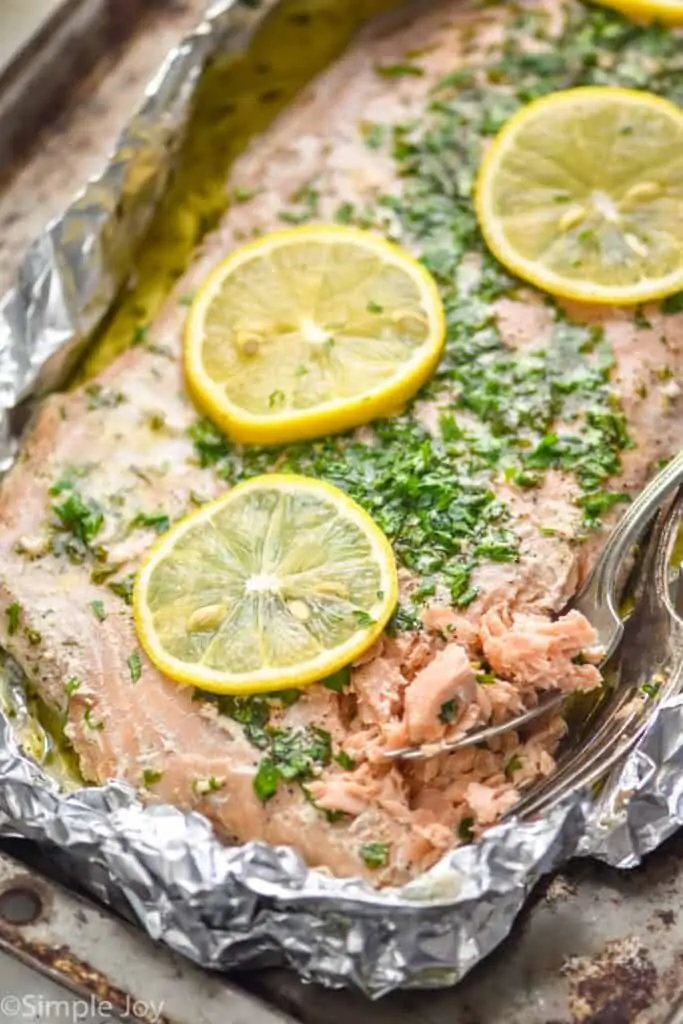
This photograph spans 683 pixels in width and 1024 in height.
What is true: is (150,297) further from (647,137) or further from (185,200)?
(647,137)

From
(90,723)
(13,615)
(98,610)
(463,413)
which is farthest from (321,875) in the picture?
(463,413)

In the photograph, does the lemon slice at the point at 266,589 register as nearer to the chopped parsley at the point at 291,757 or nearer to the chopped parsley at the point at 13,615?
the chopped parsley at the point at 291,757

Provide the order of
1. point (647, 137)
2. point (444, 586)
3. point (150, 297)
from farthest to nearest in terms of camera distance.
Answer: point (150, 297) → point (647, 137) → point (444, 586)

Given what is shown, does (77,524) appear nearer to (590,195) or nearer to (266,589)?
(266,589)

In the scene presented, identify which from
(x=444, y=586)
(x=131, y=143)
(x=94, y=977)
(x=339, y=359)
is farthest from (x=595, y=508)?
(x=131, y=143)

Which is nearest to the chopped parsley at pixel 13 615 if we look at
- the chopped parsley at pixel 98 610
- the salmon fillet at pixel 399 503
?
the salmon fillet at pixel 399 503
